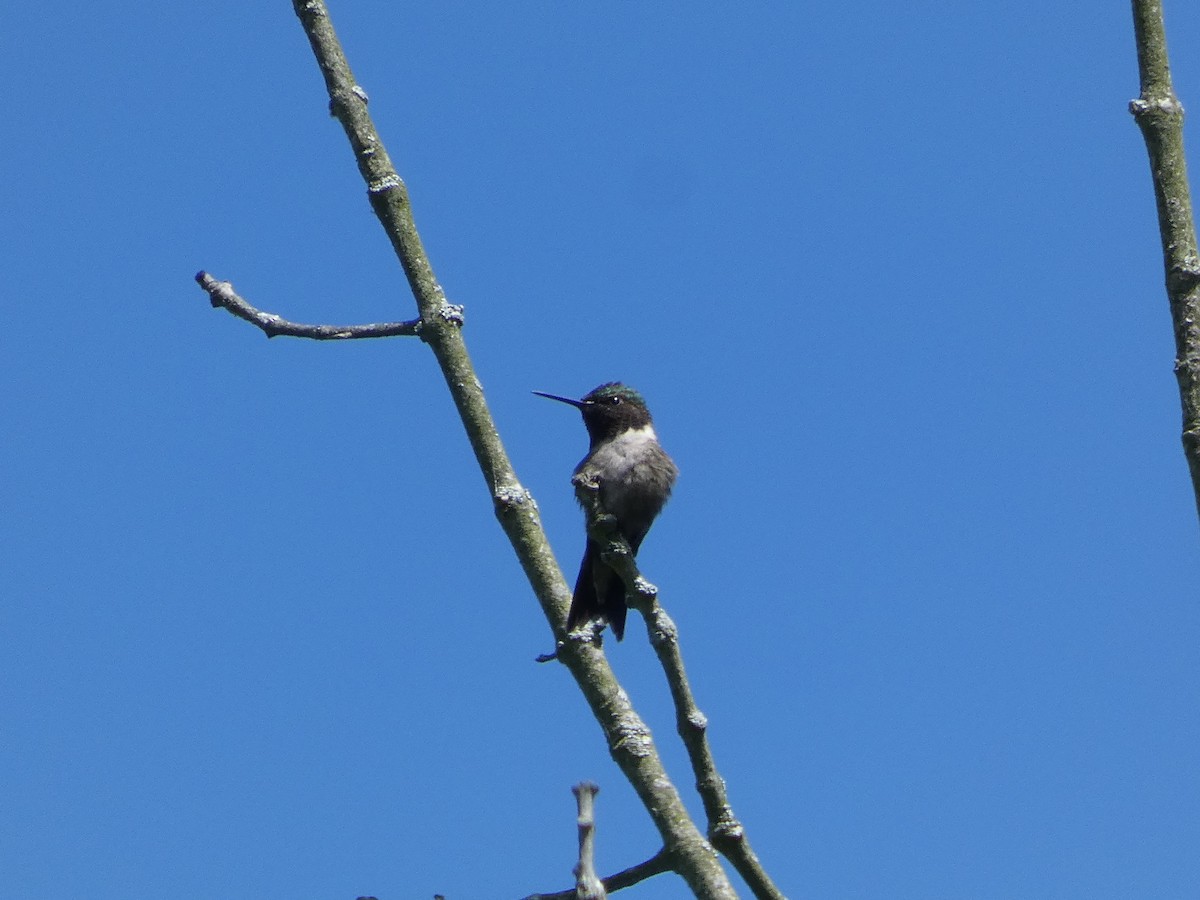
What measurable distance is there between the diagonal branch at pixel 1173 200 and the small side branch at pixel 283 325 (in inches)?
72.2

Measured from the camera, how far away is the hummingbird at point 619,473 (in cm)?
703

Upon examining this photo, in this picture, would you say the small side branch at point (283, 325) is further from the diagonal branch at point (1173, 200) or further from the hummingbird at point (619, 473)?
the hummingbird at point (619, 473)

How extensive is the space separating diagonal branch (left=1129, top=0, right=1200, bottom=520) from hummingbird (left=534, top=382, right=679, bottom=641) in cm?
378

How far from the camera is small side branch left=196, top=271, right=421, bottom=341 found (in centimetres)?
373

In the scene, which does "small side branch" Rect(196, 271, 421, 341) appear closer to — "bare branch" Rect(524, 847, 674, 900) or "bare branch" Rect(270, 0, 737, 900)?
"bare branch" Rect(270, 0, 737, 900)

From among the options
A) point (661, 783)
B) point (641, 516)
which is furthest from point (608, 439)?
point (661, 783)

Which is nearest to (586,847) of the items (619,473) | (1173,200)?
(1173,200)

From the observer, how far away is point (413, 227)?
3781 mm

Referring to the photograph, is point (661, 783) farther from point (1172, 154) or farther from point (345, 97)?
point (345, 97)

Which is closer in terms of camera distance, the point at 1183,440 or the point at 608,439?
the point at 1183,440

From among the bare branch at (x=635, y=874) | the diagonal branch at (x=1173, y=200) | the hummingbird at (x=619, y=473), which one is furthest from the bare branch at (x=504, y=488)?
the hummingbird at (x=619, y=473)

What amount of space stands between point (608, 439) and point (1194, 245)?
232 inches

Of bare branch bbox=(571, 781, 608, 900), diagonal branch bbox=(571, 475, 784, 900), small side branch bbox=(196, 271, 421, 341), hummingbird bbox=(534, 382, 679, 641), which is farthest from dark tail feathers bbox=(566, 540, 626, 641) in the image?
bare branch bbox=(571, 781, 608, 900)

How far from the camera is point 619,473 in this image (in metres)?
7.82
